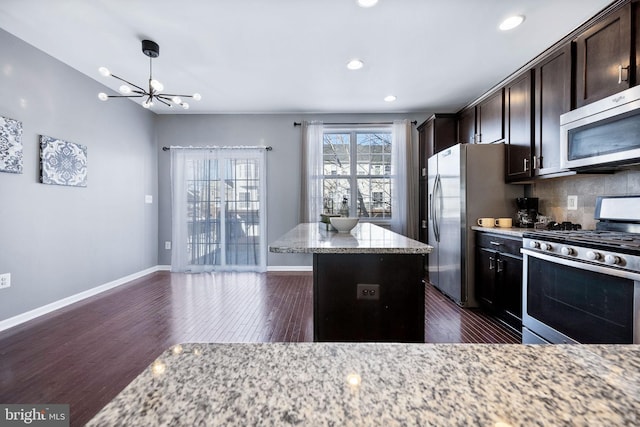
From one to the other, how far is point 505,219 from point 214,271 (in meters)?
4.16

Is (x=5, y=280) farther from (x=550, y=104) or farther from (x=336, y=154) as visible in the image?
(x=550, y=104)

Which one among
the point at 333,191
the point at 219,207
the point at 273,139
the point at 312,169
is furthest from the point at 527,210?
the point at 219,207

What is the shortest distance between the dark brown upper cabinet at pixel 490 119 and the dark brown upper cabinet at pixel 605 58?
93cm

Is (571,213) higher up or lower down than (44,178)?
lower down

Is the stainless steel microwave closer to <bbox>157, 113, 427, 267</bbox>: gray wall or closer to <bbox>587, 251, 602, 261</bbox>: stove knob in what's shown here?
<bbox>587, 251, 602, 261</bbox>: stove knob

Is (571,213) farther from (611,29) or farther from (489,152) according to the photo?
(611,29)

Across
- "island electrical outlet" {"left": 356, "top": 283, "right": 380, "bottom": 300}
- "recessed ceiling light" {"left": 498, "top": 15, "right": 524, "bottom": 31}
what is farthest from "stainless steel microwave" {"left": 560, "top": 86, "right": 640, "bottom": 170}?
"island electrical outlet" {"left": 356, "top": 283, "right": 380, "bottom": 300}

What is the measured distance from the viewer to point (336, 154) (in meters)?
4.95

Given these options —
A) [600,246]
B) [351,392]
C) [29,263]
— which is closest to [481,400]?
[351,392]

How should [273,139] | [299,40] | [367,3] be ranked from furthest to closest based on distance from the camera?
[273,139], [299,40], [367,3]

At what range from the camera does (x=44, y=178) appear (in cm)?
303

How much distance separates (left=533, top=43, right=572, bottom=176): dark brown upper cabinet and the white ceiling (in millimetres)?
244

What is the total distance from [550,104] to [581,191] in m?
0.83

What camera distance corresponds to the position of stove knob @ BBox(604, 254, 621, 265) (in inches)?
62.9
